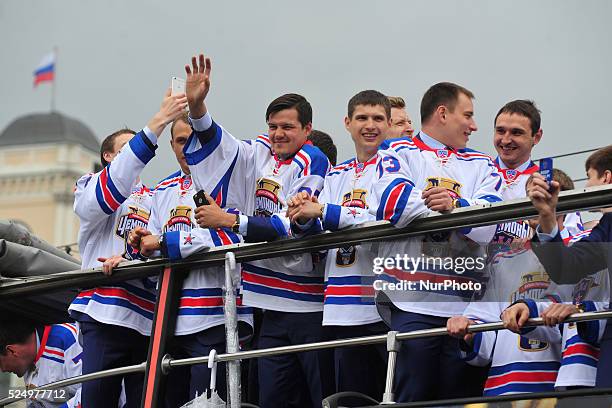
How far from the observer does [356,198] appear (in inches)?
239

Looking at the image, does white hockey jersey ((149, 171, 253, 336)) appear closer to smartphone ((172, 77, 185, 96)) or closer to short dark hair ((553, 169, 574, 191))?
smartphone ((172, 77, 185, 96))

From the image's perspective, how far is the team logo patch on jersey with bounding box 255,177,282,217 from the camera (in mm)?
6223

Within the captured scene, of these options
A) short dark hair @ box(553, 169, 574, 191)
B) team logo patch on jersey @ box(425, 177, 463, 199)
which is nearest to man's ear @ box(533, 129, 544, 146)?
short dark hair @ box(553, 169, 574, 191)

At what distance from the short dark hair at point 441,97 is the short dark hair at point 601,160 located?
85cm

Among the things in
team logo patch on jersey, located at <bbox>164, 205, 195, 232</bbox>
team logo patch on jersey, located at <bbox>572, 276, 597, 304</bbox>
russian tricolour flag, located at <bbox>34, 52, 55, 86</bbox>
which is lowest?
team logo patch on jersey, located at <bbox>572, 276, 597, 304</bbox>

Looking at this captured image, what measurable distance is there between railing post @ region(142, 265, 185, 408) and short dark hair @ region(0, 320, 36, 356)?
138 centimetres

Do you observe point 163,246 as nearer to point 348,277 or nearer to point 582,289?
point 348,277

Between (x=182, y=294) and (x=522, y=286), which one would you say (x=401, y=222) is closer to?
(x=522, y=286)

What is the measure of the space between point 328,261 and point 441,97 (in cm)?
110

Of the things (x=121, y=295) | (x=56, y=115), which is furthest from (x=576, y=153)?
(x=56, y=115)

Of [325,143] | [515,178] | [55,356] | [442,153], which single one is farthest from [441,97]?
[55,356]

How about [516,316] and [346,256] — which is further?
[346,256]

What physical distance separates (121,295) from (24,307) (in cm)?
77

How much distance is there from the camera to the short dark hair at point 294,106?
21.2 ft
